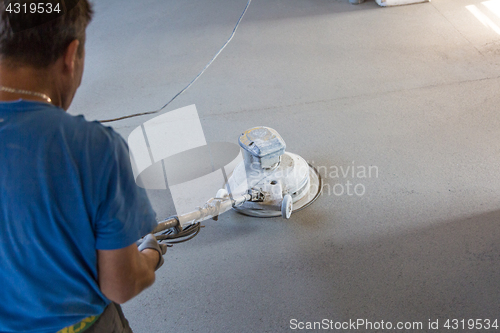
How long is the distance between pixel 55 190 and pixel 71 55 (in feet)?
0.81

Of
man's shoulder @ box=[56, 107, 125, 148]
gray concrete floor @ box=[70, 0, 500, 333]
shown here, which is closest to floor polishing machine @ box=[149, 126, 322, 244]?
gray concrete floor @ box=[70, 0, 500, 333]

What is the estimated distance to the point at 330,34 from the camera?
3883 mm

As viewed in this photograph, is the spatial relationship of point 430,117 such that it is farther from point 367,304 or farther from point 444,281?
point 367,304

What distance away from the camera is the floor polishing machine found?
2111 mm

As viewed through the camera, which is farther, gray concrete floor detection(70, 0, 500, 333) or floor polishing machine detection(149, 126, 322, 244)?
floor polishing machine detection(149, 126, 322, 244)

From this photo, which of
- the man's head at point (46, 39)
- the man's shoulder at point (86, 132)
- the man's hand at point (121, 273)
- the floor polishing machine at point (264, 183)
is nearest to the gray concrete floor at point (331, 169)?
the floor polishing machine at point (264, 183)

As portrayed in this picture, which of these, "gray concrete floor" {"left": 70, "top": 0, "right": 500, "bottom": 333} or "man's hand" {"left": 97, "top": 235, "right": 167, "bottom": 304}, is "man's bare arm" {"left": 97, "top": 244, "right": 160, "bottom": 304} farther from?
"gray concrete floor" {"left": 70, "top": 0, "right": 500, "bottom": 333}

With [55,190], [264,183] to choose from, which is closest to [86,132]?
[55,190]

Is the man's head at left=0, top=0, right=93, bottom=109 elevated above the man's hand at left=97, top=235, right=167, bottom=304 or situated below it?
above

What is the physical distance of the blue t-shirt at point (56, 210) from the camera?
74cm

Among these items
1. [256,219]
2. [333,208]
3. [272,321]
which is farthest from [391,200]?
[272,321]

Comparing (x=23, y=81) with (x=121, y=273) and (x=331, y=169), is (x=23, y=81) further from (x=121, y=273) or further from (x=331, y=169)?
(x=331, y=169)

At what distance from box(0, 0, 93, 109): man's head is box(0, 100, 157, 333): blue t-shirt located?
8cm

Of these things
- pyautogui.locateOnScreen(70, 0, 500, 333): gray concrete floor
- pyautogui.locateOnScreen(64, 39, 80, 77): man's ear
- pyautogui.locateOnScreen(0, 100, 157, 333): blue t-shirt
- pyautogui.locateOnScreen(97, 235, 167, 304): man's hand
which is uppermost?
pyautogui.locateOnScreen(64, 39, 80, 77): man's ear
